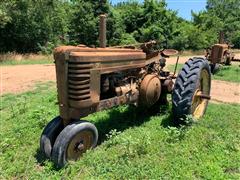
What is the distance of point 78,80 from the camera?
4.41 metres

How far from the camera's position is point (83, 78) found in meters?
4.46

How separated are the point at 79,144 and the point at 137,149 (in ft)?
2.81

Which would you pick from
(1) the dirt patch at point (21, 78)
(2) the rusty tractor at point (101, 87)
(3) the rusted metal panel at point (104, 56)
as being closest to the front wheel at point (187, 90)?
(2) the rusty tractor at point (101, 87)

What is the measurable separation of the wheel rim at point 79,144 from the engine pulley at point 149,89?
138 cm

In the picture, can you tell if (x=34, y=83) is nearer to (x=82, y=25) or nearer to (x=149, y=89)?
(x=149, y=89)

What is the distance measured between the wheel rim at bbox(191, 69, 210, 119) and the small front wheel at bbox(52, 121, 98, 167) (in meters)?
2.27

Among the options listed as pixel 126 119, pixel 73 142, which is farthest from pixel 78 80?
pixel 126 119

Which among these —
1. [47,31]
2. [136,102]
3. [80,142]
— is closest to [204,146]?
[136,102]

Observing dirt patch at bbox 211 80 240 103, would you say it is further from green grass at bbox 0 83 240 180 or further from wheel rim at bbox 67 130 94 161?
wheel rim at bbox 67 130 94 161

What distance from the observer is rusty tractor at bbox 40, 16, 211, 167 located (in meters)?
4.38

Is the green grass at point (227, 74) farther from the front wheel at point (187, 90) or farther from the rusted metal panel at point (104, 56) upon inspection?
the rusted metal panel at point (104, 56)

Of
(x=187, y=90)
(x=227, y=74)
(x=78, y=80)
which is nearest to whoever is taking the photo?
(x=78, y=80)

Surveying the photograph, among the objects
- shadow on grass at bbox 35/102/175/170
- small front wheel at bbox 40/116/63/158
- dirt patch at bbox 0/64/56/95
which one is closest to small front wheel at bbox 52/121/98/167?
small front wheel at bbox 40/116/63/158

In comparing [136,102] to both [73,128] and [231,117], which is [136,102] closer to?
[73,128]
